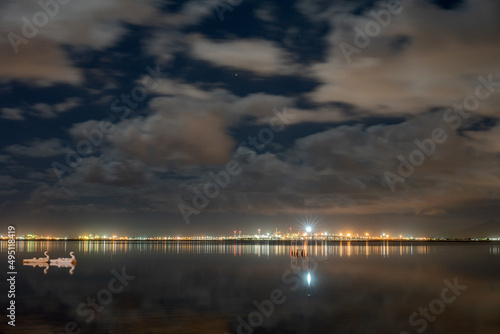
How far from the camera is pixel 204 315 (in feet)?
112

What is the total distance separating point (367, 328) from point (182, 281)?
29082mm

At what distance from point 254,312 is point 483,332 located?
48.4 feet

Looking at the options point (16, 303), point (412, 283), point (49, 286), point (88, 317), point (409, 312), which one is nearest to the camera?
point (88, 317)

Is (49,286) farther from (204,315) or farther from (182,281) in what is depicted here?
(204,315)

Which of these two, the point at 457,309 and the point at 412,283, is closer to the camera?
the point at 457,309

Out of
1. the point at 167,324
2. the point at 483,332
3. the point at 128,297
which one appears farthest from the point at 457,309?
the point at 128,297

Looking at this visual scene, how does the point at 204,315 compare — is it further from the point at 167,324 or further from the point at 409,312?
the point at 409,312

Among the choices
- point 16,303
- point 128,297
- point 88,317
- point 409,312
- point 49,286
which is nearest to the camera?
point 88,317

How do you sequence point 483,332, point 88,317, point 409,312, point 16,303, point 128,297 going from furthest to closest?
point 128,297 < point 16,303 < point 409,312 < point 88,317 < point 483,332

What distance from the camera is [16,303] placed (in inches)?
1572

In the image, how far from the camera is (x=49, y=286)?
51406mm

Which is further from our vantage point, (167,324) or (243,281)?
(243,281)

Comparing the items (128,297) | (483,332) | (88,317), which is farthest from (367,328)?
(128,297)

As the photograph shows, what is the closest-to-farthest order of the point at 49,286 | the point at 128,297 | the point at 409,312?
the point at 409,312
the point at 128,297
the point at 49,286
